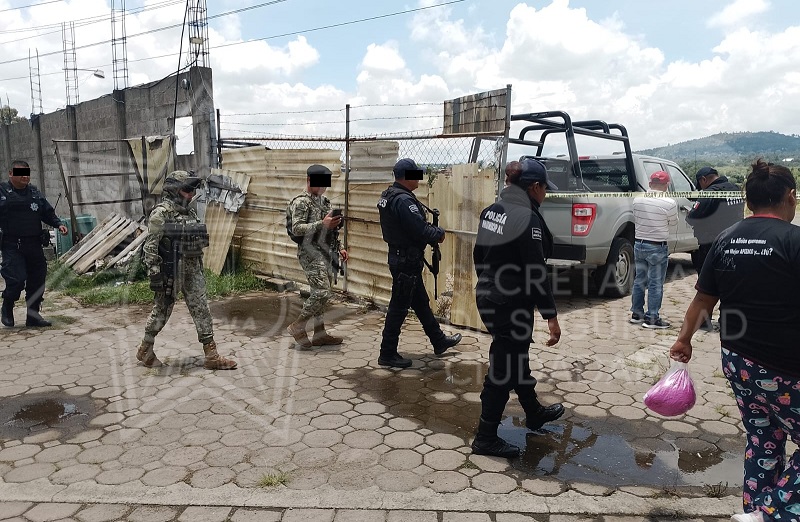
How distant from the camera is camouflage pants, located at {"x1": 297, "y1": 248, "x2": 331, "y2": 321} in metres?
5.28

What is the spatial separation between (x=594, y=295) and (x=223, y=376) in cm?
494

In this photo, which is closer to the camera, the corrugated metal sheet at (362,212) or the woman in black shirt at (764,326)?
the woman in black shirt at (764,326)

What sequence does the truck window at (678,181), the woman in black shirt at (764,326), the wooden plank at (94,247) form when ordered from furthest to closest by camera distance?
the wooden plank at (94,247) < the truck window at (678,181) < the woman in black shirt at (764,326)

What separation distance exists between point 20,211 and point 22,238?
0.30m

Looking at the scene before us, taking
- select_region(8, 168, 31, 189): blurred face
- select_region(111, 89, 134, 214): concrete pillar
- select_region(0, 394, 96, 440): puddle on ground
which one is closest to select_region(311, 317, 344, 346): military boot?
select_region(0, 394, 96, 440): puddle on ground

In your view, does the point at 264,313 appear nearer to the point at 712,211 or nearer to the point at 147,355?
the point at 147,355

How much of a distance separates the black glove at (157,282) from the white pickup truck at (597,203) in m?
4.13

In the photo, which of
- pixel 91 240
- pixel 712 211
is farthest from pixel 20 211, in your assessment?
pixel 712 211

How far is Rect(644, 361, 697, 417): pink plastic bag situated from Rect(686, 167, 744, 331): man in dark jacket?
309cm

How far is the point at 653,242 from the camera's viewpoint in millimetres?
5887

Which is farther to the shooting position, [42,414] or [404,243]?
[404,243]

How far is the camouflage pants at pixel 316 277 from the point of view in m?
5.28

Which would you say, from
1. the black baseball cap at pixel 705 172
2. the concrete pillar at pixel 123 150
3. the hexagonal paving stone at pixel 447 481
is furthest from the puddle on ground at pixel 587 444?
the concrete pillar at pixel 123 150

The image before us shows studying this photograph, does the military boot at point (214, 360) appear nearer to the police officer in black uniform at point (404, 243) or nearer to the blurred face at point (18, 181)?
the police officer in black uniform at point (404, 243)
